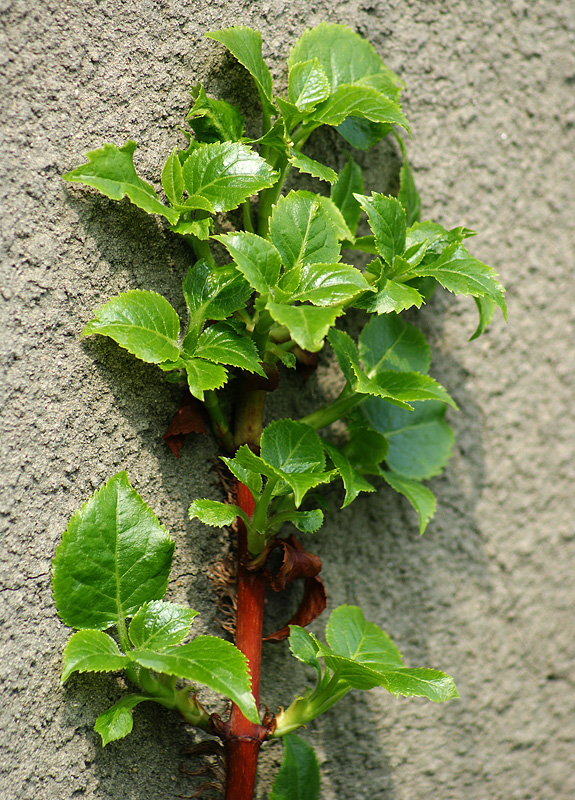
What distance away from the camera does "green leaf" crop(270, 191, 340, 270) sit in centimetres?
68

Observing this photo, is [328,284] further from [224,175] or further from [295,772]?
[295,772]

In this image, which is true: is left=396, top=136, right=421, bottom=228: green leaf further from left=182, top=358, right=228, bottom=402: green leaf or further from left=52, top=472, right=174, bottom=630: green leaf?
left=52, top=472, right=174, bottom=630: green leaf

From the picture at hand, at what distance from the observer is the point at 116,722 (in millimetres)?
638

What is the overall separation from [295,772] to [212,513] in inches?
13.8

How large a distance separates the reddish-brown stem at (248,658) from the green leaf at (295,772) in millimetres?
41

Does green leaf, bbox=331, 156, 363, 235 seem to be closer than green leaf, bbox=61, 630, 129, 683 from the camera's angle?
No

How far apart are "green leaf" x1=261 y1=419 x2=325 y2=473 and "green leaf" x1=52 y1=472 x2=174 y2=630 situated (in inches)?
5.5

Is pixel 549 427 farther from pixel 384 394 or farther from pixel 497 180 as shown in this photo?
pixel 384 394

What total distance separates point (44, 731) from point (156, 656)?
0.52 ft

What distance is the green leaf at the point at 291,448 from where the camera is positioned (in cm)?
68

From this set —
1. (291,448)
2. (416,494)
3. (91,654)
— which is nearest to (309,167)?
(291,448)

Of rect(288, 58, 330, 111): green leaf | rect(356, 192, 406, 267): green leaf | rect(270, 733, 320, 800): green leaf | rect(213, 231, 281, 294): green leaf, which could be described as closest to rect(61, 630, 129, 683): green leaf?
rect(270, 733, 320, 800): green leaf

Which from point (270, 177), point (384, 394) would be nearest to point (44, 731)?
point (384, 394)

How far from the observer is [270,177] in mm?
703
